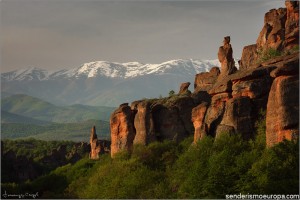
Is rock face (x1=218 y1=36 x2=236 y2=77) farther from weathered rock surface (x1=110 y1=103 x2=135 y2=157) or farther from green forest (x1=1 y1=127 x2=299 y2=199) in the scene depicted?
green forest (x1=1 y1=127 x2=299 y2=199)

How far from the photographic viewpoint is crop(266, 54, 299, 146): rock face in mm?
58156

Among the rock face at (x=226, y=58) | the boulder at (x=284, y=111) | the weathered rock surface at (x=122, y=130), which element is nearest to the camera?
the boulder at (x=284, y=111)

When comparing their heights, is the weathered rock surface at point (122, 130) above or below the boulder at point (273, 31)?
below

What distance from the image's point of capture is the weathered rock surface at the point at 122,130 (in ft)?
294

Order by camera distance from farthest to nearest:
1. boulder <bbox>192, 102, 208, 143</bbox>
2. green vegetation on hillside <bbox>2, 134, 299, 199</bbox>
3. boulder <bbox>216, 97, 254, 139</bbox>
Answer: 1. boulder <bbox>192, 102, 208, 143</bbox>
2. boulder <bbox>216, 97, 254, 139</bbox>
3. green vegetation on hillside <bbox>2, 134, 299, 199</bbox>

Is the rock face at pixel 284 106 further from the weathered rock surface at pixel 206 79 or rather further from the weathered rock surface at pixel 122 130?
the weathered rock surface at pixel 206 79

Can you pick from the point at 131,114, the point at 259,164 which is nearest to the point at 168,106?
the point at 131,114

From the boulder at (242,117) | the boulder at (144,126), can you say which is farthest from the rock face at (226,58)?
the boulder at (242,117)

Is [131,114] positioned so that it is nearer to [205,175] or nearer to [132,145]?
[132,145]

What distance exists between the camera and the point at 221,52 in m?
106

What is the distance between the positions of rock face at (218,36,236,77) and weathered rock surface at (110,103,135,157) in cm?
2161

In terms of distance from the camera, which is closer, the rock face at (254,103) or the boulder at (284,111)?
the boulder at (284,111)

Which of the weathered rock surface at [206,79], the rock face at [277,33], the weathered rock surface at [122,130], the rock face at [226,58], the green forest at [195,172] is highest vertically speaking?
the rock face at [277,33]

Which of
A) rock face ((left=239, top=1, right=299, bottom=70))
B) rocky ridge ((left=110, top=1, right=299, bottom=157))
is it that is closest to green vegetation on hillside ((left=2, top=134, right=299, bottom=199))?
rocky ridge ((left=110, top=1, right=299, bottom=157))
